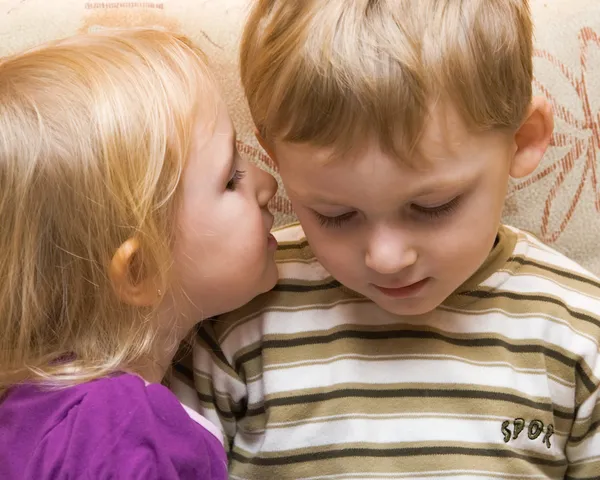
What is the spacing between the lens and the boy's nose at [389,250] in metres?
0.87

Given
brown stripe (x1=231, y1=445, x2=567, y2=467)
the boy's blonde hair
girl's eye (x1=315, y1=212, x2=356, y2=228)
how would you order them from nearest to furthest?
the boy's blonde hair
girl's eye (x1=315, y1=212, x2=356, y2=228)
brown stripe (x1=231, y1=445, x2=567, y2=467)

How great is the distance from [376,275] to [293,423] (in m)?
0.23

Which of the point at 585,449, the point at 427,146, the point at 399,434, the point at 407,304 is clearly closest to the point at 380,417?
the point at 399,434

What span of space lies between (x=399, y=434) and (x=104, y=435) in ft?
1.17

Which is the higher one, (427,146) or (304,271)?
(427,146)

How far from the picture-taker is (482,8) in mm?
833

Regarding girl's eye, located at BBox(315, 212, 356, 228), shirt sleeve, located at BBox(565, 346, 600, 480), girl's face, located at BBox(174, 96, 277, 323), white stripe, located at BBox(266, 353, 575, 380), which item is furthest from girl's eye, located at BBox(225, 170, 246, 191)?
shirt sleeve, located at BBox(565, 346, 600, 480)

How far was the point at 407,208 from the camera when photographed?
2.86 ft

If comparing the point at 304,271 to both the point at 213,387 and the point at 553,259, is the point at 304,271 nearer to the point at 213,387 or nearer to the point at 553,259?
the point at 213,387

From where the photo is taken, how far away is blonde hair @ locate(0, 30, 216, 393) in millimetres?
885

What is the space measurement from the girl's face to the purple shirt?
0.14 metres

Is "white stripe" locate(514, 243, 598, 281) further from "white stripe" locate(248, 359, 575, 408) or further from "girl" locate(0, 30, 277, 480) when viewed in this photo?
"girl" locate(0, 30, 277, 480)

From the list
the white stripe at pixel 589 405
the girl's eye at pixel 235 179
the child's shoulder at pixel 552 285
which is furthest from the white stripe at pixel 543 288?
the girl's eye at pixel 235 179

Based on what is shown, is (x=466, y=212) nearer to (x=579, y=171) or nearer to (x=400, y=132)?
(x=400, y=132)
